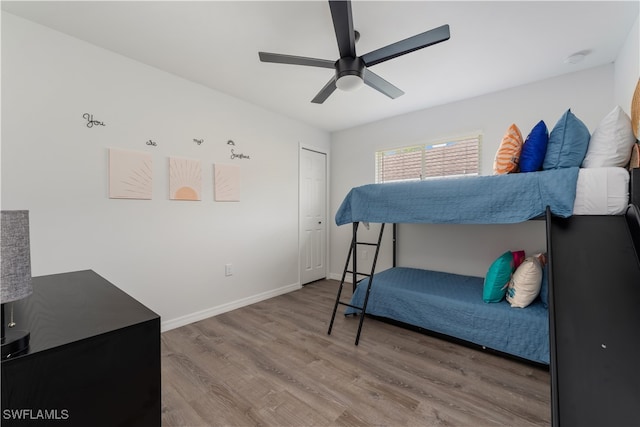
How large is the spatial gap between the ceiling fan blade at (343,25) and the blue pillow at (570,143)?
1513 millimetres

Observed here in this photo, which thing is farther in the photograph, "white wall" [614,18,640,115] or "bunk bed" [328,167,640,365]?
"white wall" [614,18,640,115]

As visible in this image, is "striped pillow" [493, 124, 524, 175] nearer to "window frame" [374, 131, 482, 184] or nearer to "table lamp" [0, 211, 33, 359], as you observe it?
"window frame" [374, 131, 482, 184]

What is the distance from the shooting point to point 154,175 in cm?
243

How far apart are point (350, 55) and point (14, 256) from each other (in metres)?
1.86

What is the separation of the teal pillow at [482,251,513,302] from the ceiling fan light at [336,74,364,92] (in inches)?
74.3

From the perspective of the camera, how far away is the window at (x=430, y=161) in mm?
3080

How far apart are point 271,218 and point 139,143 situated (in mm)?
1663

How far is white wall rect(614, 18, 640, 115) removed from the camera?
1.78 metres

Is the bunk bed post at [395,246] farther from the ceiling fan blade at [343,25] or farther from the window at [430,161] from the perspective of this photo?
the ceiling fan blade at [343,25]

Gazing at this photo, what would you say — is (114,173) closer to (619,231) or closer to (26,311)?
(26,311)

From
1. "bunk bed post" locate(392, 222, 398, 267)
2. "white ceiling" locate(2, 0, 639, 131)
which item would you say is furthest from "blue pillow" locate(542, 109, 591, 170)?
"bunk bed post" locate(392, 222, 398, 267)

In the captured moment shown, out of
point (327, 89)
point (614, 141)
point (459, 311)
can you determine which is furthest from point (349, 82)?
point (459, 311)

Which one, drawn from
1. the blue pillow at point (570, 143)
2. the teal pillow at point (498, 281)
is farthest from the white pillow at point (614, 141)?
the teal pillow at point (498, 281)

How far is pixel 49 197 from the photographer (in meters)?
1.91
